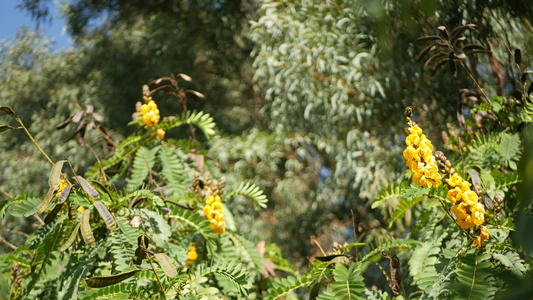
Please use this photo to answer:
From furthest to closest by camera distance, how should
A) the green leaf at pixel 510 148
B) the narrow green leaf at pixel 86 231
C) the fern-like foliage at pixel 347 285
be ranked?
1. the green leaf at pixel 510 148
2. the narrow green leaf at pixel 86 231
3. the fern-like foliage at pixel 347 285

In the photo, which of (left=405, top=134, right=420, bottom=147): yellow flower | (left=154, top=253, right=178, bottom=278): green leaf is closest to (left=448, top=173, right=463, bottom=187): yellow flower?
(left=405, top=134, right=420, bottom=147): yellow flower

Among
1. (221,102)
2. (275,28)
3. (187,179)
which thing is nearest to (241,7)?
(221,102)

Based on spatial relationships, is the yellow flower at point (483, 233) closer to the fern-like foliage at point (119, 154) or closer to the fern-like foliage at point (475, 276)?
the fern-like foliage at point (475, 276)

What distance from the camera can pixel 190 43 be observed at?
6.59m

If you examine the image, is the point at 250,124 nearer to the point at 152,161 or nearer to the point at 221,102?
→ the point at 221,102

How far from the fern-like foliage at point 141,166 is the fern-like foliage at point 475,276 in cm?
123

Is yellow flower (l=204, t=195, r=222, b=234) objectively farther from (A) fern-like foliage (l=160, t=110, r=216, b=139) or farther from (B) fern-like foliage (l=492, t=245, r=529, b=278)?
(B) fern-like foliage (l=492, t=245, r=529, b=278)

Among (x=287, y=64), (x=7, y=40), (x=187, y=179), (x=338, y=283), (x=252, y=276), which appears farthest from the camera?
(x=7, y=40)

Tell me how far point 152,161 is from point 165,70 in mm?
4359

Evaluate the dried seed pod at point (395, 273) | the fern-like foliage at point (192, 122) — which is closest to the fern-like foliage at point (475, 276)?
the dried seed pod at point (395, 273)

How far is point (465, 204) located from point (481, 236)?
0.10 m

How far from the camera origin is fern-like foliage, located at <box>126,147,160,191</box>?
196 cm

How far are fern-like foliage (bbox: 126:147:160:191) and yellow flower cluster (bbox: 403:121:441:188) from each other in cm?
105

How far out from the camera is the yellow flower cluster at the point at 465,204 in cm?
122
